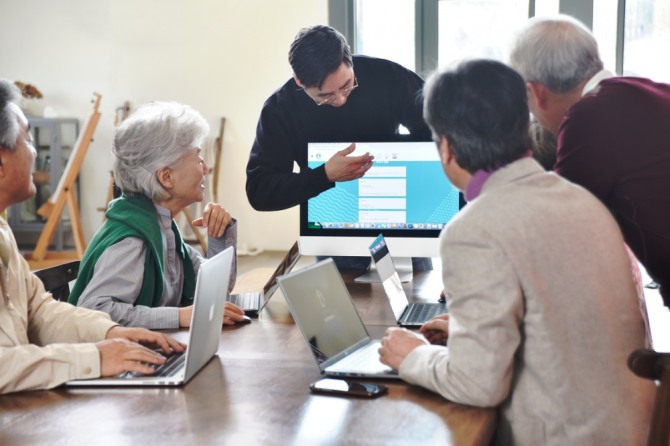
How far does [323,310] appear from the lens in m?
1.88

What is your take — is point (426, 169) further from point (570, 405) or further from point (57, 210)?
point (57, 210)

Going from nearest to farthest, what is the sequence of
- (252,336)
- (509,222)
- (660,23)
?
(509,222), (252,336), (660,23)

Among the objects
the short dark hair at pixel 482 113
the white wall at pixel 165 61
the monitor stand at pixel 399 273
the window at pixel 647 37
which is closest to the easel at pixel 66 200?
the white wall at pixel 165 61

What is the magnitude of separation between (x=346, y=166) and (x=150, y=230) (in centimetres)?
78

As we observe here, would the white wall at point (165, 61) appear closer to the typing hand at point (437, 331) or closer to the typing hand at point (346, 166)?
the typing hand at point (346, 166)

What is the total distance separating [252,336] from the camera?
2145 mm

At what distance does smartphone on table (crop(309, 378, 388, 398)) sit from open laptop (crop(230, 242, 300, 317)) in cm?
74

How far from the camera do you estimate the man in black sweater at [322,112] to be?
2.96m

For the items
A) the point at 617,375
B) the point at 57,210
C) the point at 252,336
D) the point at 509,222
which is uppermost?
the point at 509,222

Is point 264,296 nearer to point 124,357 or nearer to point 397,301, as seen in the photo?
point 397,301

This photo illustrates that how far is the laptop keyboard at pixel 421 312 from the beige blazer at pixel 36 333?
0.78 meters

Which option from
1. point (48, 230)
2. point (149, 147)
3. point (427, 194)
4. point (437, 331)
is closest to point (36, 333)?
point (149, 147)

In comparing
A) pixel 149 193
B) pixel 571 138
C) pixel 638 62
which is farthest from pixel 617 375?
pixel 638 62

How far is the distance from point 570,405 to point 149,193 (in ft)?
4.63
